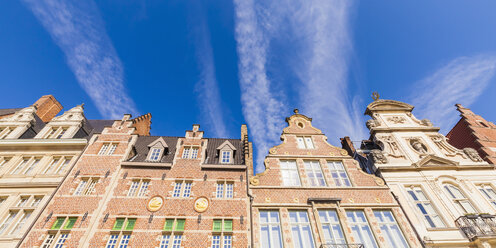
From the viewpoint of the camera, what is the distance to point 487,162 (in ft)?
52.6

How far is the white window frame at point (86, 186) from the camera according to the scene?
1338 centimetres

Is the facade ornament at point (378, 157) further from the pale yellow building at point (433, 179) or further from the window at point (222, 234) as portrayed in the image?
the window at point (222, 234)

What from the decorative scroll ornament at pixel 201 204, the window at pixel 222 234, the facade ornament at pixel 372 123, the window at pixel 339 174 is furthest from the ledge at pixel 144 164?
the facade ornament at pixel 372 123

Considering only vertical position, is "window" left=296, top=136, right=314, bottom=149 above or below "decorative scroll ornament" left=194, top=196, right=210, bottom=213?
above

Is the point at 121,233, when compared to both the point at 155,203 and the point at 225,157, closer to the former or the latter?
the point at 155,203

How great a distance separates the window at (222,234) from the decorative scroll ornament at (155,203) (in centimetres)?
328

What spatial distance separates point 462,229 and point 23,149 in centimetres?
2777

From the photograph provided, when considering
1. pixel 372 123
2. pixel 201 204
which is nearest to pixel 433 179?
pixel 372 123

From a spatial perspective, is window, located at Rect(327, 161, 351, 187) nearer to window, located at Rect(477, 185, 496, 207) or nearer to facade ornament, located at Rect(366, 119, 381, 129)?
facade ornament, located at Rect(366, 119, 381, 129)

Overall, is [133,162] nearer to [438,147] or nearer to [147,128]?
[147,128]

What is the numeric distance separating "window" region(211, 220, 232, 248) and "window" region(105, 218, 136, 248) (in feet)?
14.0

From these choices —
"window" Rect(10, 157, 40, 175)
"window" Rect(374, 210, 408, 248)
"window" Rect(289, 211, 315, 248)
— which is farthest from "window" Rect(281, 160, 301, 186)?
"window" Rect(10, 157, 40, 175)

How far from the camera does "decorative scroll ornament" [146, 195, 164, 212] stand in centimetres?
1281

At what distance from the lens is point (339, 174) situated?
15484 millimetres
